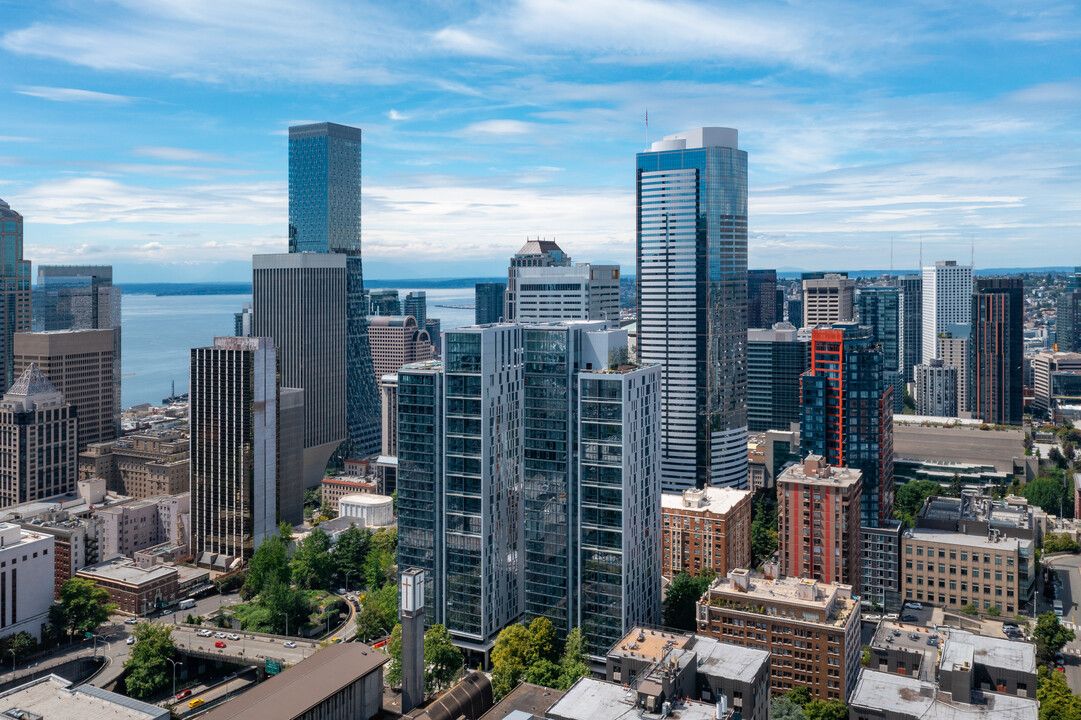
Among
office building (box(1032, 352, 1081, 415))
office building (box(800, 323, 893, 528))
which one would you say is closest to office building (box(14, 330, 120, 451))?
office building (box(800, 323, 893, 528))

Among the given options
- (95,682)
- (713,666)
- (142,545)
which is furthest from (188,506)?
(713,666)

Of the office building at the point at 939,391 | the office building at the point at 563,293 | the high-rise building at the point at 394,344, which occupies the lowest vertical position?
the office building at the point at 939,391

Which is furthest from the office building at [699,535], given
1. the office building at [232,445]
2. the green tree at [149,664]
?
the office building at [232,445]

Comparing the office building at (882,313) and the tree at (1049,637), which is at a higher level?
the office building at (882,313)

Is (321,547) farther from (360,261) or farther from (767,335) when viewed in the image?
(767,335)

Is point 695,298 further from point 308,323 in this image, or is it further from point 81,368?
point 81,368

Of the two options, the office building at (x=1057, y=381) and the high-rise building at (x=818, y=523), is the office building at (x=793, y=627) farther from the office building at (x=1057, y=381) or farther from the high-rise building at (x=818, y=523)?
the office building at (x=1057, y=381)
